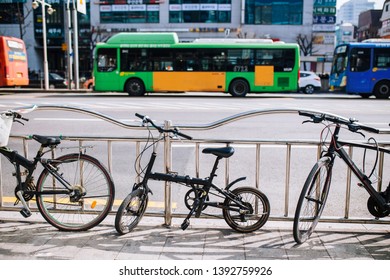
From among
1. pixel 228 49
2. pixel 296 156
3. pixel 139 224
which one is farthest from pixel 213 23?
pixel 139 224

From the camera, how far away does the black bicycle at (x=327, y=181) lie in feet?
10.9

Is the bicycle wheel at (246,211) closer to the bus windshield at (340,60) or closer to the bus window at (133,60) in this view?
the bus window at (133,60)

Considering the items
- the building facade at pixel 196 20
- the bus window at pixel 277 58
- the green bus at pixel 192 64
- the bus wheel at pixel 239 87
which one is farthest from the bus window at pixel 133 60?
the building facade at pixel 196 20

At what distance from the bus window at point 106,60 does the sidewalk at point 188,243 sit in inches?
661

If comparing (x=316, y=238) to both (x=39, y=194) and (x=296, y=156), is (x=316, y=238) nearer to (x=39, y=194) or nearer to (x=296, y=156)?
(x=39, y=194)

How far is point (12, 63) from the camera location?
2198cm

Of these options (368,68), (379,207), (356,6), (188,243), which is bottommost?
(188,243)

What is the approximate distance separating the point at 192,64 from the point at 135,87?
317 centimetres

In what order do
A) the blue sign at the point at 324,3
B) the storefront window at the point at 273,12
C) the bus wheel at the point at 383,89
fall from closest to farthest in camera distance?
the bus wheel at the point at 383,89
the storefront window at the point at 273,12
the blue sign at the point at 324,3

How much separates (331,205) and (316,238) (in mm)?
1437

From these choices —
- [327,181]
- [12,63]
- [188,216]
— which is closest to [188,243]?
[188,216]

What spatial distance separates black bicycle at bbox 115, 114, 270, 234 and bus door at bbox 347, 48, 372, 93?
730 inches

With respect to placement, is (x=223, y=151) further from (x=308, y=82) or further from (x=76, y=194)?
(x=308, y=82)

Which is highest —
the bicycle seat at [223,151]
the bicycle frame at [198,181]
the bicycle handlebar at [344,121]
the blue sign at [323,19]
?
the blue sign at [323,19]
